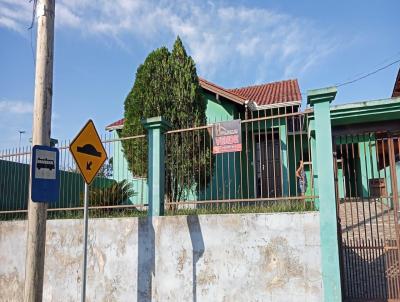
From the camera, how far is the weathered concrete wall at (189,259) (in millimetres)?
5312

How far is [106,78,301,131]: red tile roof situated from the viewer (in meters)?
13.8

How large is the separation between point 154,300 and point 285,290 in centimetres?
211

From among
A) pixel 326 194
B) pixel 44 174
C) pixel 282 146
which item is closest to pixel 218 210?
pixel 326 194

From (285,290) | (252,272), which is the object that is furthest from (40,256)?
(285,290)

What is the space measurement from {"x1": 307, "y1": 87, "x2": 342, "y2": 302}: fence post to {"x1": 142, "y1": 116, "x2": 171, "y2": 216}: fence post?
2.60 meters

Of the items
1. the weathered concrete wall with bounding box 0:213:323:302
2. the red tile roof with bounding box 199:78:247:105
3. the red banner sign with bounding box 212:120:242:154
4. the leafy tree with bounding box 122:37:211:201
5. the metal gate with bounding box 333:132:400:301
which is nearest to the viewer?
the weathered concrete wall with bounding box 0:213:323:302

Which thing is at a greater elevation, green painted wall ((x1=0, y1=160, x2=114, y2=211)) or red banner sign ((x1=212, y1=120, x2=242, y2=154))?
red banner sign ((x1=212, y1=120, x2=242, y2=154))

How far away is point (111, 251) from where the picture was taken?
6504mm

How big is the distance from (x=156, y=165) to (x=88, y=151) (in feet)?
5.30

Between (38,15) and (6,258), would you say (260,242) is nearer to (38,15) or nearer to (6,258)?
(38,15)

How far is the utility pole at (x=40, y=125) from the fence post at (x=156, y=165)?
183 cm

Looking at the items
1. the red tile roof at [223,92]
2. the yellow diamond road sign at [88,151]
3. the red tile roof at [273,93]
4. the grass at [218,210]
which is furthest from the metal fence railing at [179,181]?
the red tile roof at [273,93]

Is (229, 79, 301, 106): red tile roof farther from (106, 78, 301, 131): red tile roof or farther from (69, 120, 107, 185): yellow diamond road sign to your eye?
(69, 120, 107, 185): yellow diamond road sign

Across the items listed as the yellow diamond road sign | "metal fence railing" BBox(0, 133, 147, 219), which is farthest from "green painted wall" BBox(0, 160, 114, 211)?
the yellow diamond road sign
